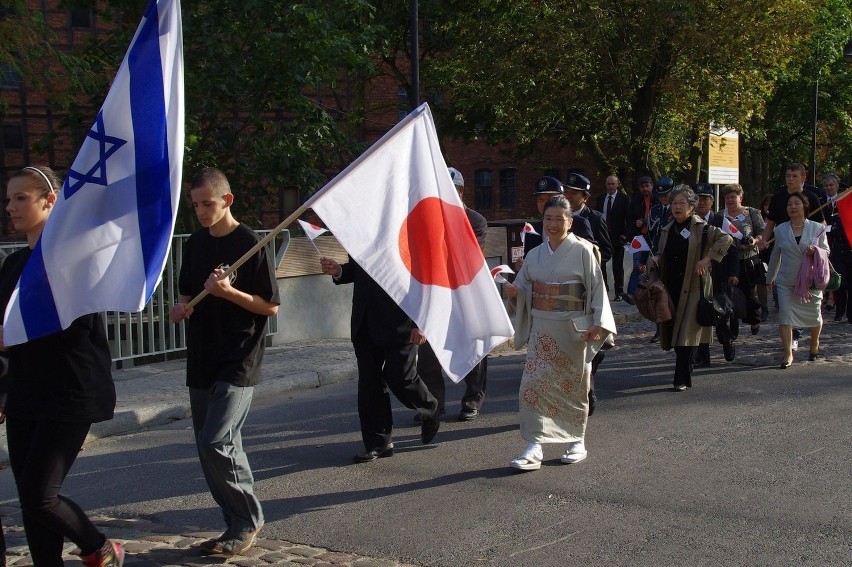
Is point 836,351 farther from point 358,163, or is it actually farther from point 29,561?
point 29,561

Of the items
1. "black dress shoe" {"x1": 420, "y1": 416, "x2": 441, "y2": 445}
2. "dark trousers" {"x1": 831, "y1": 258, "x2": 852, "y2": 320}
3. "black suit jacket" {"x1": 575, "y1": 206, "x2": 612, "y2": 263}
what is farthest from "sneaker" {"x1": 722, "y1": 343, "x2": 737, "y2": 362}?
"black dress shoe" {"x1": 420, "y1": 416, "x2": 441, "y2": 445}

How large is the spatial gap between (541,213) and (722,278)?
2867mm

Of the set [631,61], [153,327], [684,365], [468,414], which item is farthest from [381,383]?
[631,61]

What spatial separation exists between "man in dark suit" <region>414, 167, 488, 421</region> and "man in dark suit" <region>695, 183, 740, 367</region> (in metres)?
2.41

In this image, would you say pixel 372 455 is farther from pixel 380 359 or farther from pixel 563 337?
pixel 563 337

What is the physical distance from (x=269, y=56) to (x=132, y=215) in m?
9.10

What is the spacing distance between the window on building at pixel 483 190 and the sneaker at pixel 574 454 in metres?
38.2

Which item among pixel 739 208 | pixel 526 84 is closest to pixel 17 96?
pixel 526 84

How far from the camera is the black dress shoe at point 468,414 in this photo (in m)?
7.80

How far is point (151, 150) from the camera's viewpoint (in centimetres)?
432

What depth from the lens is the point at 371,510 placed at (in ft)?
18.1

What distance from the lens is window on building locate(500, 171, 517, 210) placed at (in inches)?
1769

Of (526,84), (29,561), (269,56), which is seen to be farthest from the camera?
(526,84)

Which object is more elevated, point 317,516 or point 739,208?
point 739,208
